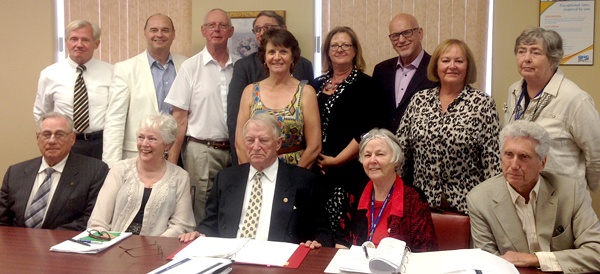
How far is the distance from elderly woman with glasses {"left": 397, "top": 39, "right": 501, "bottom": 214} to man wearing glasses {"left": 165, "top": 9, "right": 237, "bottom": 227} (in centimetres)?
138

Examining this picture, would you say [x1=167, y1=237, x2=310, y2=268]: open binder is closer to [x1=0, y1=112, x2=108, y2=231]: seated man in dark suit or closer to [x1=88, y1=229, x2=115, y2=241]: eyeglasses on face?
[x1=88, y1=229, x2=115, y2=241]: eyeglasses on face

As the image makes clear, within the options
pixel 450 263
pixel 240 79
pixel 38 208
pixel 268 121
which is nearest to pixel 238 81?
pixel 240 79

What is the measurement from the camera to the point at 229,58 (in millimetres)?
3727

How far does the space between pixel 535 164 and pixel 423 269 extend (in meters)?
0.75

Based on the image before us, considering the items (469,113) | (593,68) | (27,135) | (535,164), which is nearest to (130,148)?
(27,135)

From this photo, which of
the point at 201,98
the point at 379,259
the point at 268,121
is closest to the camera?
the point at 379,259

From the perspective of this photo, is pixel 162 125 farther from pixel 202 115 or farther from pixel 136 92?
pixel 136 92

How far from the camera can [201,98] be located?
3557 millimetres

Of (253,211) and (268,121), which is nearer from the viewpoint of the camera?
(253,211)

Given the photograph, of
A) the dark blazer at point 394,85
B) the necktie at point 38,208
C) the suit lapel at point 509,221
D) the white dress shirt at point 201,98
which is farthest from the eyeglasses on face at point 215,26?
the suit lapel at point 509,221

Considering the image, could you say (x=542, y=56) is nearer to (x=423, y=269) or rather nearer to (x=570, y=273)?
(x=570, y=273)

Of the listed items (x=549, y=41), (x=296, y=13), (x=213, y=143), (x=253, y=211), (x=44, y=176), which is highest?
(x=296, y=13)

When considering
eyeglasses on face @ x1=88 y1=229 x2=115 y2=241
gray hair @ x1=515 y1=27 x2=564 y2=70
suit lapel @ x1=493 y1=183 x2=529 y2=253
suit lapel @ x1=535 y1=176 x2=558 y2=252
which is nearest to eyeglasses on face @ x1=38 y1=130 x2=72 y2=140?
eyeglasses on face @ x1=88 y1=229 x2=115 y2=241

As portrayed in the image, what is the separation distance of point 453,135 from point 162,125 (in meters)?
1.60
